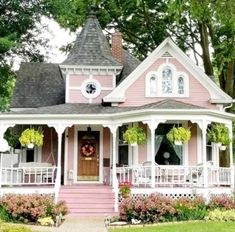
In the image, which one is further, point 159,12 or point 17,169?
point 159,12

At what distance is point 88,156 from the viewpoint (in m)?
18.4

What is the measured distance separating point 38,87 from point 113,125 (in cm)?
649

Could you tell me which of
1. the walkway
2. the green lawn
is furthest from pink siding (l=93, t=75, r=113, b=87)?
the green lawn

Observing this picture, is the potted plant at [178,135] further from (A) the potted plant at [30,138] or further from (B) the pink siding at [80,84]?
(A) the potted plant at [30,138]

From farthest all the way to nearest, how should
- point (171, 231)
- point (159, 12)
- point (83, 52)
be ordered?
point (159, 12)
point (83, 52)
point (171, 231)

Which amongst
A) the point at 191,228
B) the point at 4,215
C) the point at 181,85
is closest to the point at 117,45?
the point at 181,85

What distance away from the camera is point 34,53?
95.4 ft

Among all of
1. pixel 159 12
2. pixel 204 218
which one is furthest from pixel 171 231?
pixel 159 12

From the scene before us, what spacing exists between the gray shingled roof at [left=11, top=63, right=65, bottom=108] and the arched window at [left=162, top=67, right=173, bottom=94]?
Result: 544 centimetres

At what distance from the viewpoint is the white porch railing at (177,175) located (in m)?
15.3

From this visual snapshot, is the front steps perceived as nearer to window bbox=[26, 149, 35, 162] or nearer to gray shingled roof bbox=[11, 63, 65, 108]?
window bbox=[26, 149, 35, 162]

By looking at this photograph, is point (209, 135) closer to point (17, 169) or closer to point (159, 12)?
point (17, 169)

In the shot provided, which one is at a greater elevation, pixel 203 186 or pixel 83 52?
pixel 83 52

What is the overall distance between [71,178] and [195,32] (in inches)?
480
